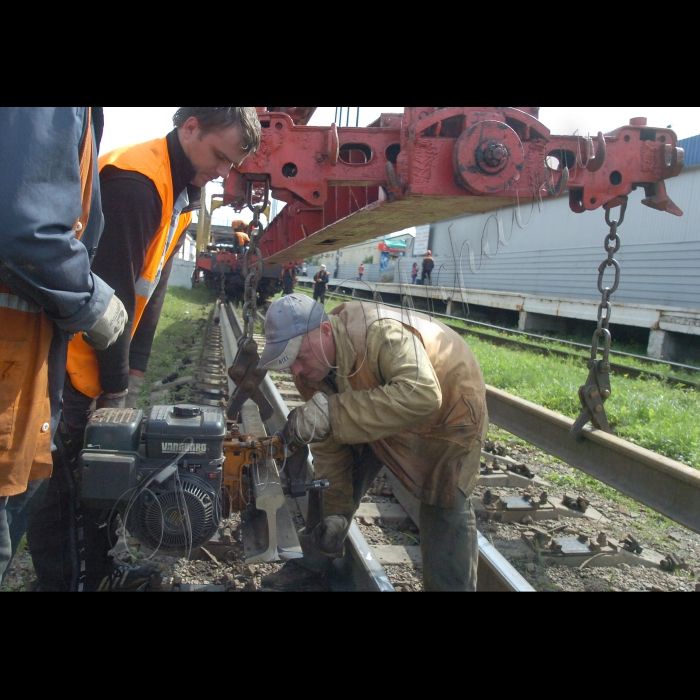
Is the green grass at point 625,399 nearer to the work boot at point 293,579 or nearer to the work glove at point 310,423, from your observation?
the work boot at point 293,579

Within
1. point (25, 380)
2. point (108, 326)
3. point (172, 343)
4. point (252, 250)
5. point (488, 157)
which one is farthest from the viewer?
point (172, 343)

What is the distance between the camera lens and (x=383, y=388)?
8.00 ft

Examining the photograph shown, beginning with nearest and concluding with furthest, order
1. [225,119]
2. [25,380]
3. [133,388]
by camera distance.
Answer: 1. [25,380]
2. [225,119]
3. [133,388]

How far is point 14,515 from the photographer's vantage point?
1670 mm

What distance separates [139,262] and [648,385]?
7.71 m

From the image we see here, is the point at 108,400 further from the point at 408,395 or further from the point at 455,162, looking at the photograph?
the point at 455,162

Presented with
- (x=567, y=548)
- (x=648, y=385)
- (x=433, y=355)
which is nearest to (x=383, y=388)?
(x=433, y=355)

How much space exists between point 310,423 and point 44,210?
1.38 meters

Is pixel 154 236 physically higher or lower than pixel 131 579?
higher

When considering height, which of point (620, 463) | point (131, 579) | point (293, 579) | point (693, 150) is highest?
point (693, 150)

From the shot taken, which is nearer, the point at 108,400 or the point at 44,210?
the point at 44,210

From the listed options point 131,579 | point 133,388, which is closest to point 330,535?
point 131,579

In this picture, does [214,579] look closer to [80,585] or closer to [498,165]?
[80,585]

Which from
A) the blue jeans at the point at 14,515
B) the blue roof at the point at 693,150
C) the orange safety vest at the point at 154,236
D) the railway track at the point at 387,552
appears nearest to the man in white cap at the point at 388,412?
Result: the railway track at the point at 387,552
